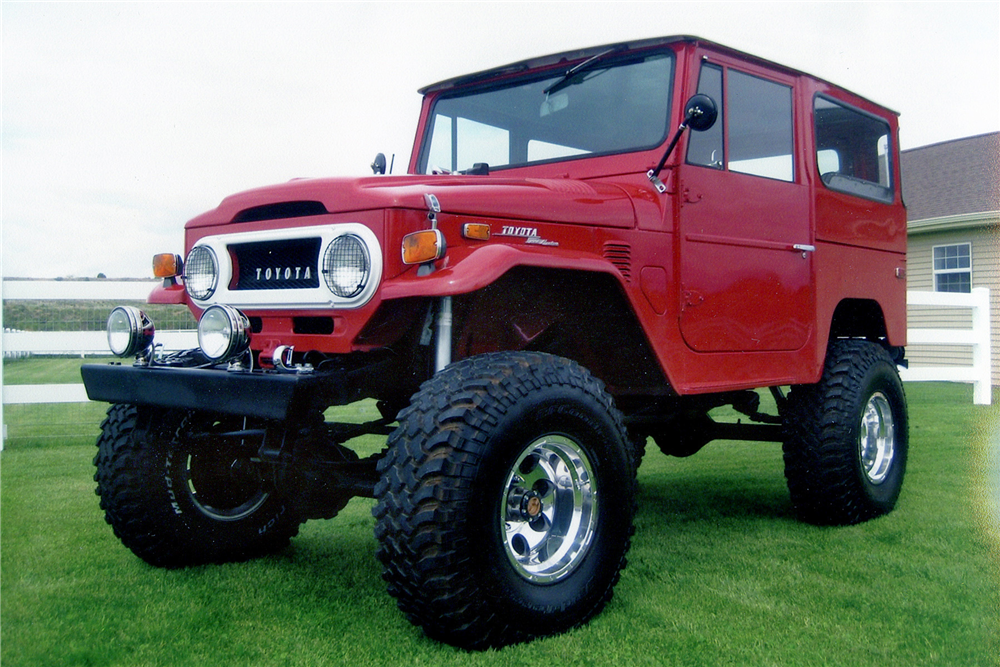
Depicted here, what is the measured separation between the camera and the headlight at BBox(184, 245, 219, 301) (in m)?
3.65

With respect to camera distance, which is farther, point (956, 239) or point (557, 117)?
point (956, 239)

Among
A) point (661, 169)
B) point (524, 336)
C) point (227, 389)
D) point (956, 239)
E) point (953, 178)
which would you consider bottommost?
point (227, 389)

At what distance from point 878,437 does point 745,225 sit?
1.88 meters

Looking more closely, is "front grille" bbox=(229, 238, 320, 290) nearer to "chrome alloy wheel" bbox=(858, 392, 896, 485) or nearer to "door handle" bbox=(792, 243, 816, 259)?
"door handle" bbox=(792, 243, 816, 259)

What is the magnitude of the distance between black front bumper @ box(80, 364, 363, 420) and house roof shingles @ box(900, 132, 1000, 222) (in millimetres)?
14935

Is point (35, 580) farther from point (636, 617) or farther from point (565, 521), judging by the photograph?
point (636, 617)

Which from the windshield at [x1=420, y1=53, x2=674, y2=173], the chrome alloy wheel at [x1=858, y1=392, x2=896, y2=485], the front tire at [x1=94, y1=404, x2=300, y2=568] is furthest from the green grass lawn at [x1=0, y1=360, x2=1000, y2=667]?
the windshield at [x1=420, y1=53, x2=674, y2=173]

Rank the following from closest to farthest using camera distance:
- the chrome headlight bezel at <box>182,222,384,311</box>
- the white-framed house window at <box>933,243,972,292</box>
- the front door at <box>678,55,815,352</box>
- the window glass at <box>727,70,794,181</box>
→ 1. the chrome headlight bezel at <box>182,222,384,311</box>
2. the front door at <box>678,55,815,352</box>
3. the window glass at <box>727,70,794,181</box>
4. the white-framed house window at <box>933,243,972,292</box>

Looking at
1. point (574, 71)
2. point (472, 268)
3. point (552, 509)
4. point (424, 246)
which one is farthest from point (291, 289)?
point (574, 71)

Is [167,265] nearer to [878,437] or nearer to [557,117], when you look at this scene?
[557,117]

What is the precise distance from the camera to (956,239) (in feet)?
52.7

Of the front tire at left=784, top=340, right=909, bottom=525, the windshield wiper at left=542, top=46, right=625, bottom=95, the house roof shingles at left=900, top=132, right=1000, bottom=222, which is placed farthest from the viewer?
the house roof shingles at left=900, top=132, right=1000, bottom=222

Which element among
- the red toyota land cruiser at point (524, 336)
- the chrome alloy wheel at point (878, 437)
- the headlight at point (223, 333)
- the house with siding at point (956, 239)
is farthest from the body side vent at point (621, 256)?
the house with siding at point (956, 239)

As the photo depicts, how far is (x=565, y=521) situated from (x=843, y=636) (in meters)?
1.03
